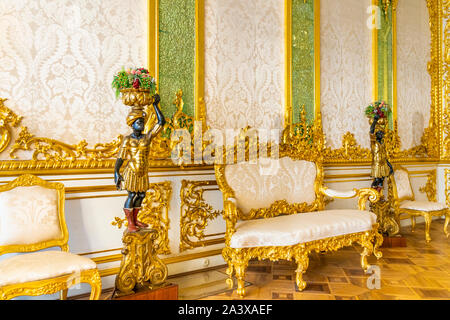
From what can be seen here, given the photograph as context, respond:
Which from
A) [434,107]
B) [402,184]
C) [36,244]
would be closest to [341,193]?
[402,184]

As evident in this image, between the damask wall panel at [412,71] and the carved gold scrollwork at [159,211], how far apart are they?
4389 mm

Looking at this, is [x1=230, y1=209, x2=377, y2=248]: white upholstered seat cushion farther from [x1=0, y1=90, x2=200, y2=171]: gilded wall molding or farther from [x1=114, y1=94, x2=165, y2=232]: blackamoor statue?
[x1=0, y1=90, x2=200, y2=171]: gilded wall molding

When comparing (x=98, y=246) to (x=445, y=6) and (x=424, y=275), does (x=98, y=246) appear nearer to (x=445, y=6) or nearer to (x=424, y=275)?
(x=424, y=275)

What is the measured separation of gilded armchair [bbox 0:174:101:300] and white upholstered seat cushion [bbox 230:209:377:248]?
126 centimetres

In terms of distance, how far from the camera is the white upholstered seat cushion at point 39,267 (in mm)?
1979

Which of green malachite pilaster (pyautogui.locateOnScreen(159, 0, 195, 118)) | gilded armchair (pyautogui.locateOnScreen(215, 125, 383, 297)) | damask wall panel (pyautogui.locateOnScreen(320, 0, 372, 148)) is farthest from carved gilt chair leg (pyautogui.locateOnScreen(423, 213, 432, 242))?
green malachite pilaster (pyautogui.locateOnScreen(159, 0, 195, 118))

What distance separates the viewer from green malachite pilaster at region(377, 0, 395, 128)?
5.54 m

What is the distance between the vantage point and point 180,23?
354 centimetres

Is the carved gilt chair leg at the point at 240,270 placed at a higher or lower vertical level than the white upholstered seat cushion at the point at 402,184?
lower

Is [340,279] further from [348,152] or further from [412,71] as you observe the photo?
[412,71]

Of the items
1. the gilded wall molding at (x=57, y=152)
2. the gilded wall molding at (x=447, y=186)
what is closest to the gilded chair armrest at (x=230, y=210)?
the gilded wall molding at (x=57, y=152)

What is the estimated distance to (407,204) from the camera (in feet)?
16.3

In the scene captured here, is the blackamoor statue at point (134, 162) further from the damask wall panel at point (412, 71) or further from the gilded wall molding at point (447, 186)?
the gilded wall molding at point (447, 186)

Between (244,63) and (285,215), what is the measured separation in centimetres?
179
